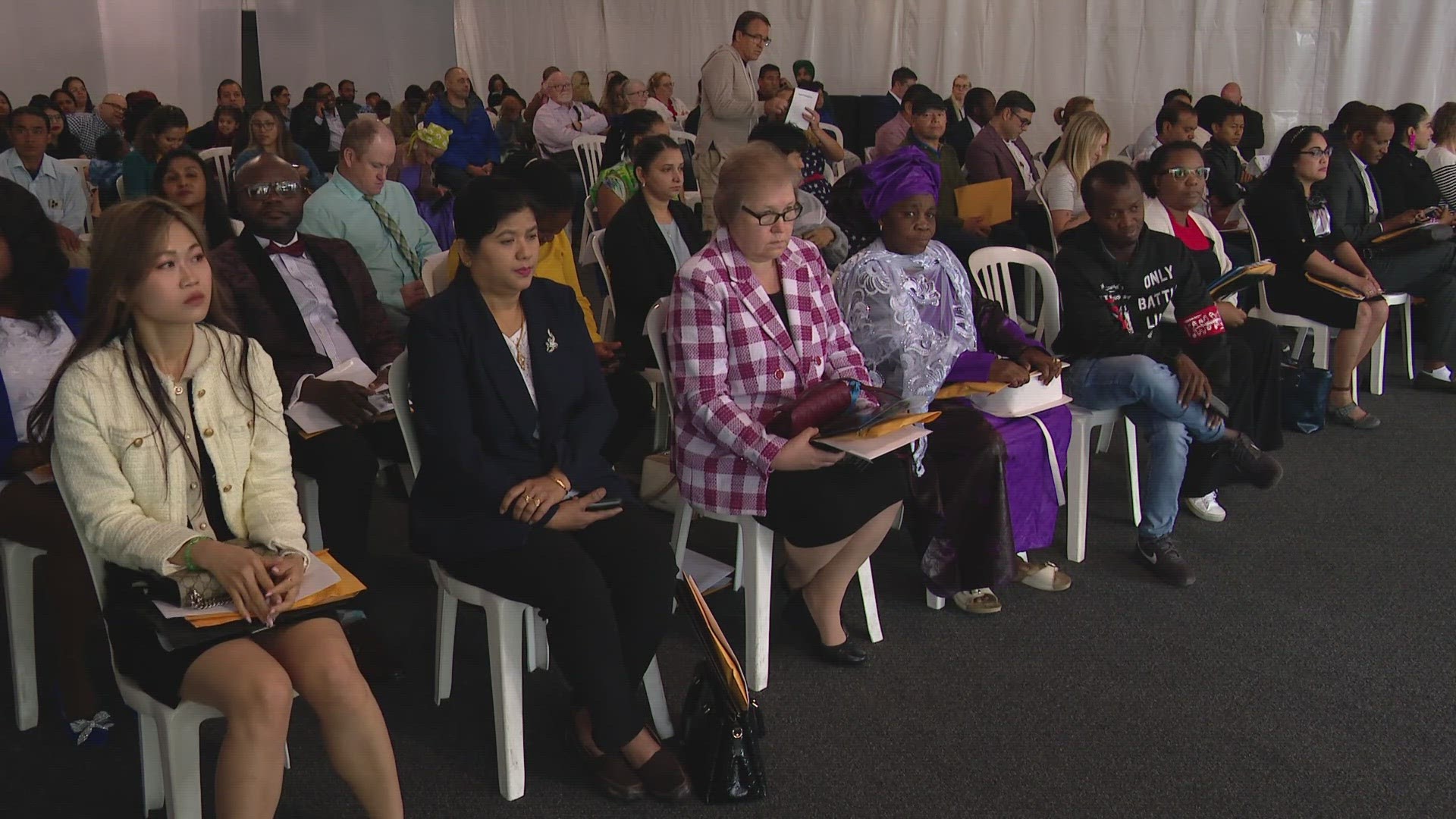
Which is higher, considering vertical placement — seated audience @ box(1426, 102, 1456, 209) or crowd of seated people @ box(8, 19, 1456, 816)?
seated audience @ box(1426, 102, 1456, 209)

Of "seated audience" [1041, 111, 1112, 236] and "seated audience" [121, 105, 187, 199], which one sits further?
"seated audience" [121, 105, 187, 199]

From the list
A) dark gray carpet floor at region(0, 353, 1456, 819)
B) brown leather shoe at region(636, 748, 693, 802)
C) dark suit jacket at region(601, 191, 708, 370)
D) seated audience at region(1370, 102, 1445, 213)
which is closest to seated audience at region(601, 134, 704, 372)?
dark suit jacket at region(601, 191, 708, 370)

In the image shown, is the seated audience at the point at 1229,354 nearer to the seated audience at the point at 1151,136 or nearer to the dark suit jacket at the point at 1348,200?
the dark suit jacket at the point at 1348,200

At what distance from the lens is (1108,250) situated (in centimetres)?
336

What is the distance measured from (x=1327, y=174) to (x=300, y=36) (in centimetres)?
1187

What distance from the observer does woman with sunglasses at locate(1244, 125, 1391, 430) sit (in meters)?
4.41

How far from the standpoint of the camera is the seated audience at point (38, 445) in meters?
2.30

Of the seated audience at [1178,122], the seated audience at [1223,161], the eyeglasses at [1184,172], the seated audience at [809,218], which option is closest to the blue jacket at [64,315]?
the seated audience at [809,218]

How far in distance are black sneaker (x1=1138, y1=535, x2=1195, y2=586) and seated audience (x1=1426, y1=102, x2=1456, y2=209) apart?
328 cm

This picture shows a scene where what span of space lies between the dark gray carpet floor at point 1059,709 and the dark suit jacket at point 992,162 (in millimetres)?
2713

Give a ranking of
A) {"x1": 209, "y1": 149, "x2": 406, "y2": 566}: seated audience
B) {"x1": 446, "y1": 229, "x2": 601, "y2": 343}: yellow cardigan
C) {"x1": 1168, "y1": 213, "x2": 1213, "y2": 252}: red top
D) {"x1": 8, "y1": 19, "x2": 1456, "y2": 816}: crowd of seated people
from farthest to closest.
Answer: {"x1": 1168, "y1": 213, "x2": 1213, "y2": 252}: red top → {"x1": 446, "y1": 229, "x2": 601, "y2": 343}: yellow cardigan → {"x1": 209, "y1": 149, "x2": 406, "y2": 566}: seated audience → {"x1": 8, "y1": 19, "x2": 1456, "y2": 816}: crowd of seated people

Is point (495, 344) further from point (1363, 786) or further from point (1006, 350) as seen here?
point (1363, 786)

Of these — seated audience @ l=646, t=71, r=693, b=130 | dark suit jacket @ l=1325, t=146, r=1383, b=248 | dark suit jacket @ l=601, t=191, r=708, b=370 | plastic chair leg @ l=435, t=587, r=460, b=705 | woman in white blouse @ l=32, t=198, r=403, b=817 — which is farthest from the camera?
seated audience @ l=646, t=71, r=693, b=130

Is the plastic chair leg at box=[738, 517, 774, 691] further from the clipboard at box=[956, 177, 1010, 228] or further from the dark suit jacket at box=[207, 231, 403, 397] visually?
the clipboard at box=[956, 177, 1010, 228]
